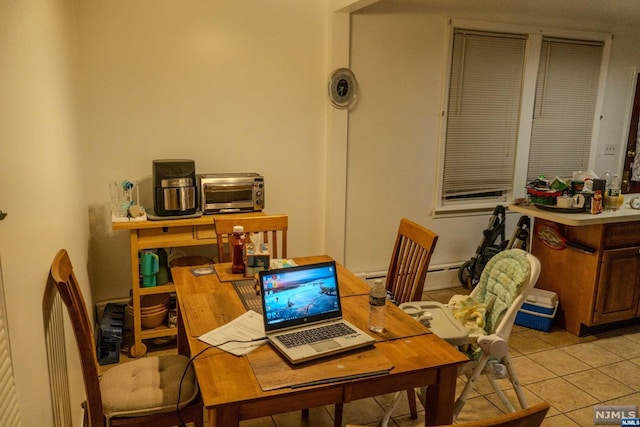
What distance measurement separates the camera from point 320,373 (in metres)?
1.49

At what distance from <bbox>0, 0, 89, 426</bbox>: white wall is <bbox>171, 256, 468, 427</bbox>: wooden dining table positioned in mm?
472

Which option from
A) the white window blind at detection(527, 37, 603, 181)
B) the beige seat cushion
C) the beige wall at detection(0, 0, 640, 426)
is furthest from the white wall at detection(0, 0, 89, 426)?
the white window blind at detection(527, 37, 603, 181)

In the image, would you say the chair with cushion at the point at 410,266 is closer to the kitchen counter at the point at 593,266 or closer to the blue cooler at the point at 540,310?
the kitchen counter at the point at 593,266

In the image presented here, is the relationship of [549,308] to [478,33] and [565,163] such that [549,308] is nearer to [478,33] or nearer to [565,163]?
[565,163]

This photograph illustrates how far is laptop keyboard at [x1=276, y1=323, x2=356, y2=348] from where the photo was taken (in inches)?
63.9

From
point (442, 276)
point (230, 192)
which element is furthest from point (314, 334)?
point (442, 276)

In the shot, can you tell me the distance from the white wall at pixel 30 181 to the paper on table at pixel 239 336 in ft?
1.74

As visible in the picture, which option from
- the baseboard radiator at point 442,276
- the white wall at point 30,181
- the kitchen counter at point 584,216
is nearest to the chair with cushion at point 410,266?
the kitchen counter at point 584,216

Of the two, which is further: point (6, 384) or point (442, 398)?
point (442, 398)

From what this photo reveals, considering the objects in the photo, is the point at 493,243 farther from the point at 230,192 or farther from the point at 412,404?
the point at 230,192

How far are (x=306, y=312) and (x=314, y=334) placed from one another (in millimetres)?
88

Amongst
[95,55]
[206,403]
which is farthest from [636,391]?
[95,55]

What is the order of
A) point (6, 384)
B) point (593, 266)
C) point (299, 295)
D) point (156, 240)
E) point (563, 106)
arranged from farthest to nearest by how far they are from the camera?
point (563, 106) → point (593, 266) → point (156, 240) → point (299, 295) → point (6, 384)

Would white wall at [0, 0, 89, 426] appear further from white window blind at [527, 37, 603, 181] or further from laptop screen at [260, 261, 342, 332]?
white window blind at [527, 37, 603, 181]
